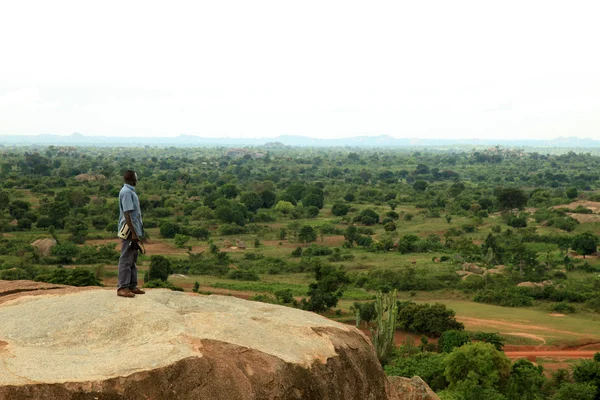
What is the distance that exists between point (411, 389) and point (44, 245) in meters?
39.7

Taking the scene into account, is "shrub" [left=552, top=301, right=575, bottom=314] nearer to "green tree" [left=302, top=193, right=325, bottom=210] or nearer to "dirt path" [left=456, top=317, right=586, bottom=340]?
"dirt path" [left=456, top=317, right=586, bottom=340]

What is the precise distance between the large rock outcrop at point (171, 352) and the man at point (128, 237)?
0.92ft

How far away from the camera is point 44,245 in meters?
44.2

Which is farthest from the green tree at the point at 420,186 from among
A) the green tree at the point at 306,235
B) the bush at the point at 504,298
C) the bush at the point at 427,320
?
the bush at the point at 427,320

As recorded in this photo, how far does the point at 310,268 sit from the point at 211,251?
8.87 m

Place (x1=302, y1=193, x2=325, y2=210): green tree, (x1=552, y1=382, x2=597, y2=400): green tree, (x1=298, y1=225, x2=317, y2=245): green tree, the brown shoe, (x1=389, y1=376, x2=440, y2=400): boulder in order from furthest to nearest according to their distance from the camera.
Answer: (x1=302, y1=193, x2=325, y2=210): green tree
(x1=298, y1=225, x2=317, y2=245): green tree
(x1=552, y1=382, x2=597, y2=400): green tree
(x1=389, y1=376, x2=440, y2=400): boulder
the brown shoe

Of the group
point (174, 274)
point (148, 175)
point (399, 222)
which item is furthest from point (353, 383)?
point (148, 175)

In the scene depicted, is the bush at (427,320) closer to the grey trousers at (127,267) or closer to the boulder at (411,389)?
the boulder at (411,389)

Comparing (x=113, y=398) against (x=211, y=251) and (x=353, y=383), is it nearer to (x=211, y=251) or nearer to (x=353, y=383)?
(x=353, y=383)

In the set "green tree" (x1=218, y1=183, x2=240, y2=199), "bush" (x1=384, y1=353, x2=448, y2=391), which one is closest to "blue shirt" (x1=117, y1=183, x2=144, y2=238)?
"bush" (x1=384, y1=353, x2=448, y2=391)

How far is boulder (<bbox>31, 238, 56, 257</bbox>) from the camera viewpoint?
142ft

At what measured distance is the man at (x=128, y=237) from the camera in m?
8.84

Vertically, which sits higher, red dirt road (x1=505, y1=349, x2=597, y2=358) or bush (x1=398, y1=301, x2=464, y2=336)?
bush (x1=398, y1=301, x2=464, y2=336)

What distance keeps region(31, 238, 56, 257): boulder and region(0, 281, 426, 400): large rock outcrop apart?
3686cm
